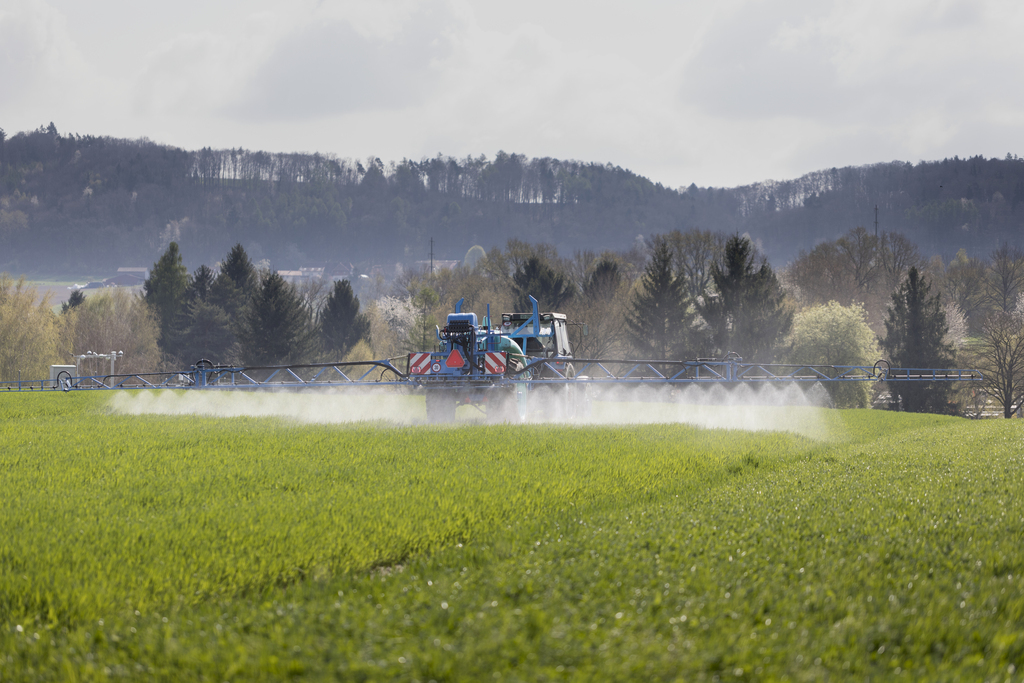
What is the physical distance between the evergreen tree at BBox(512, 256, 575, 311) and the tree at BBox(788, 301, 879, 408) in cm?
→ 2202

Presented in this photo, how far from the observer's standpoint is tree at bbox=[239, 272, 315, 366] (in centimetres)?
6519

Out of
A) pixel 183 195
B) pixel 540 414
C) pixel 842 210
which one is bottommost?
pixel 540 414

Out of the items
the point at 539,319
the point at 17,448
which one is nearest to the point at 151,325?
the point at 539,319

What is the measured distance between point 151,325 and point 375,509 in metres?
76.4

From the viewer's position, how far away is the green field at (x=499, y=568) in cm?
430

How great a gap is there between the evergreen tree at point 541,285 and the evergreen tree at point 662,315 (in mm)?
8226

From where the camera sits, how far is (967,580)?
561cm

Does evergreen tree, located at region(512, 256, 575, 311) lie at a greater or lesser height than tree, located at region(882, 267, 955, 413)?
greater

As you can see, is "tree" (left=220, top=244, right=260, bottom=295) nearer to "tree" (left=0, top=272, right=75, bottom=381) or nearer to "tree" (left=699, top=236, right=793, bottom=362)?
"tree" (left=0, top=272, right=75, bottom=381)

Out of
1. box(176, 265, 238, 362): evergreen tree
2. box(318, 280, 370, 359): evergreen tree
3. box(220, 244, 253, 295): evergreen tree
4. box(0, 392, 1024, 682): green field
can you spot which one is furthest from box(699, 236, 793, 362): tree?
box(0, 392, 1024, 682): green field

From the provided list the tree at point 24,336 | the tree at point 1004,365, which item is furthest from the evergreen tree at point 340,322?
the tree at point 1004,365

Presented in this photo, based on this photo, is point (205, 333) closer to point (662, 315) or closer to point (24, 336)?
point (24, 336)

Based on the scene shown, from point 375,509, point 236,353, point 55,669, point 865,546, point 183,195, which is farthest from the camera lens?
point 183,195

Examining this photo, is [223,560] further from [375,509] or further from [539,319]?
[539,319]
